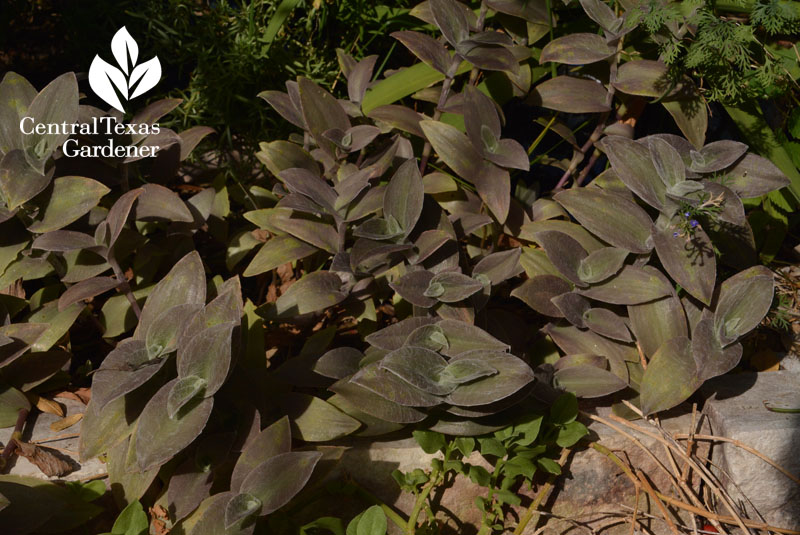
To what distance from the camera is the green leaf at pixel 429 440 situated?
4.17ft

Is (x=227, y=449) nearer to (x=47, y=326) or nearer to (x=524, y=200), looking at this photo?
(x=47, y=326)

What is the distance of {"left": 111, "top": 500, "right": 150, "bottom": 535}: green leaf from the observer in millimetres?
1077

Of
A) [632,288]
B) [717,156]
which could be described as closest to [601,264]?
[632,288]

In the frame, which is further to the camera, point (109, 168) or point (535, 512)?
point (109, 168)

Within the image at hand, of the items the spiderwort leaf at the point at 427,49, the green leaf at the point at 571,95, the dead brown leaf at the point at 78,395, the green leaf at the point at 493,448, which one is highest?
the spiderwort leaf at the point at 427,49

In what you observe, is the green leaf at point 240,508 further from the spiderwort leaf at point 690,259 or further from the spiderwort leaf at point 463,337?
the spiderwort leaf at point 690,259

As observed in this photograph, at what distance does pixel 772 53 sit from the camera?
1478 millimetres

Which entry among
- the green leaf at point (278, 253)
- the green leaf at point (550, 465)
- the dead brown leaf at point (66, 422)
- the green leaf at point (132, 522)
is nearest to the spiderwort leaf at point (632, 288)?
the green leaf at point (550, 465)

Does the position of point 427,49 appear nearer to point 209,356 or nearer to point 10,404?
point 209,356

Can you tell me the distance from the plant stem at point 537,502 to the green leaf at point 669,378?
0.19 m

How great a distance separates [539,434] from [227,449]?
23.3 inches

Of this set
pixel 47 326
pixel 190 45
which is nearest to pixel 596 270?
pixel 47 326

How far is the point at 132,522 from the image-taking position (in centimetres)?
108

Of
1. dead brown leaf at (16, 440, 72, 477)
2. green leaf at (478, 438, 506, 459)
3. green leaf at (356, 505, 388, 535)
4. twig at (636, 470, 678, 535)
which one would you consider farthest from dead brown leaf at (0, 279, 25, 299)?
twig at (636, 470, 678, 535)
